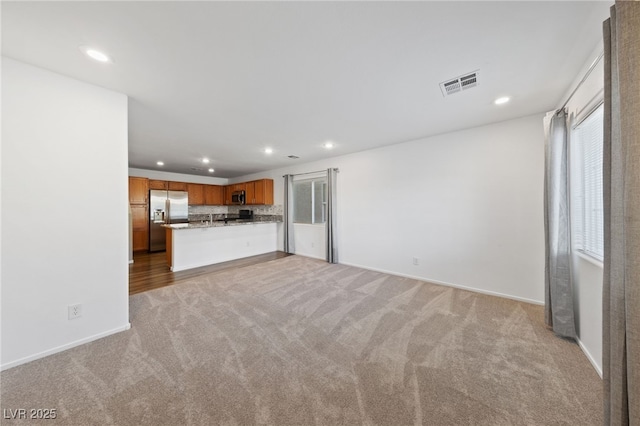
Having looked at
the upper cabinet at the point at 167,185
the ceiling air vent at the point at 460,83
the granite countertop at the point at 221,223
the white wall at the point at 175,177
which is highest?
the ceiling air vent at the point at 460,83

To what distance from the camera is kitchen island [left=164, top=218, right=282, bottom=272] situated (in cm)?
432

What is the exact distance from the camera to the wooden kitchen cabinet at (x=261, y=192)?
6195 mm

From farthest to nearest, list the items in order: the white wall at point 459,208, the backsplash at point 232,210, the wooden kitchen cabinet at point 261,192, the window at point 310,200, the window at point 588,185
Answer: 1. the backsplash at point 232,210
2. the wooden kitchen cabinet at point 261,192
3. the window at point 310,200
4. the white wall at point 459,208
5. the window at point 588,185

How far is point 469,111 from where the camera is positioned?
8.43 feet

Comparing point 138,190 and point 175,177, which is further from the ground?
point 175,177

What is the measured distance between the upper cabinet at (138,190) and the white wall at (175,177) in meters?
0.31

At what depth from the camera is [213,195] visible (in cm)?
720

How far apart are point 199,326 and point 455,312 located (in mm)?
2874

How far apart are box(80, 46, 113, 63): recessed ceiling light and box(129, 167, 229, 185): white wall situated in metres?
5.20

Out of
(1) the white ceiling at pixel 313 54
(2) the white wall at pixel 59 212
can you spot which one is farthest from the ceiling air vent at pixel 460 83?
(2) the white wall at pixel 59 212

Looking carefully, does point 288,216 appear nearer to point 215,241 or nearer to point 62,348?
point 215,241

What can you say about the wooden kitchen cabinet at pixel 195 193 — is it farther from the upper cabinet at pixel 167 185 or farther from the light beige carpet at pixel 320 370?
the light beige carpet at pixel 320 370

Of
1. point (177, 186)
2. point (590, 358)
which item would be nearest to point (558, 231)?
point (590, 358)

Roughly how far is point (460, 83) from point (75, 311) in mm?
4057
